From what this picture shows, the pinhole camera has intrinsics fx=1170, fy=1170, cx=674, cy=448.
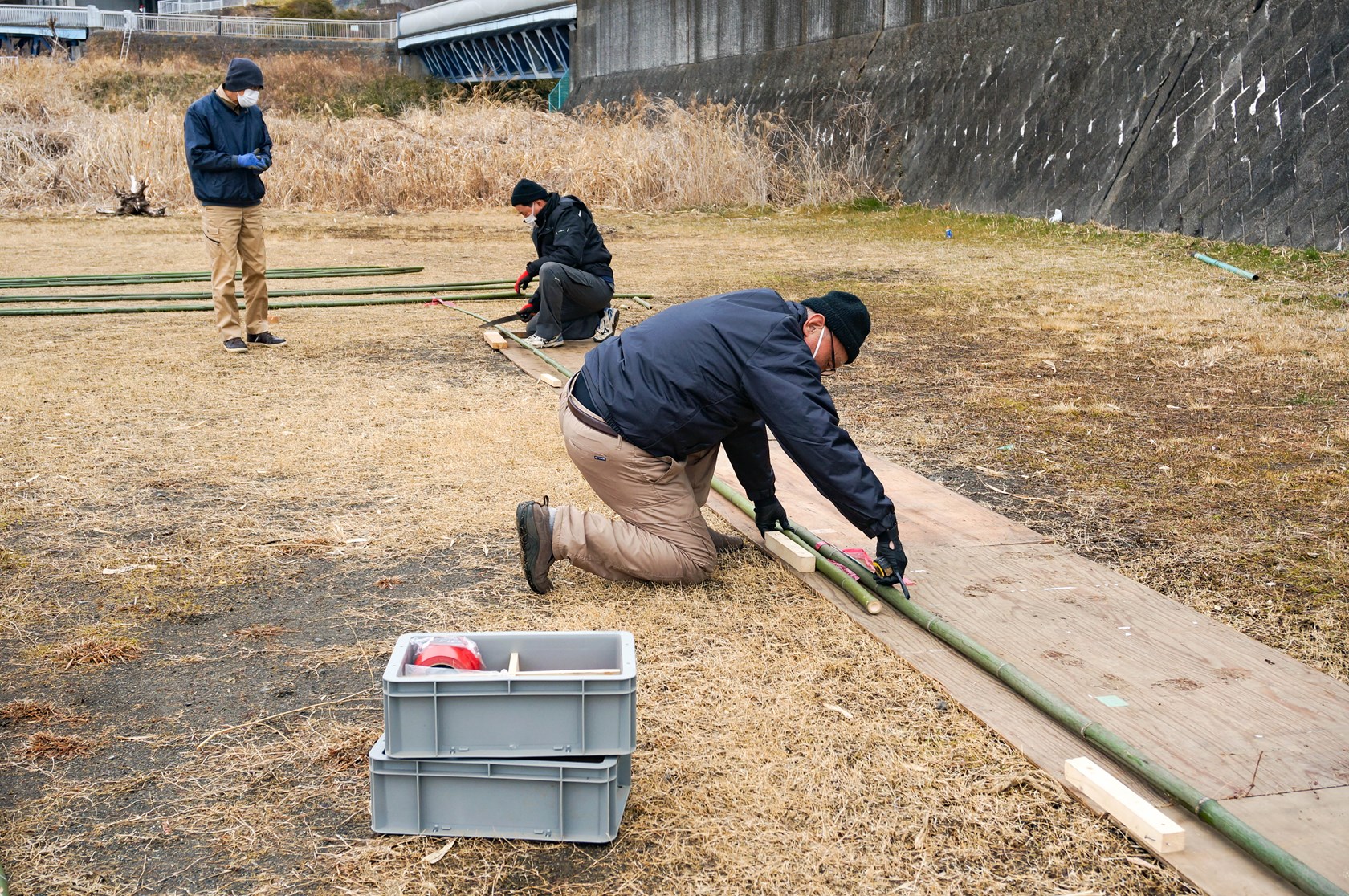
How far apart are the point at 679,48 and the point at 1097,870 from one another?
2550cm

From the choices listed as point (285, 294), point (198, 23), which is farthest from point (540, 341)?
point (198, 23)

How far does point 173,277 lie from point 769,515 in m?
8.49

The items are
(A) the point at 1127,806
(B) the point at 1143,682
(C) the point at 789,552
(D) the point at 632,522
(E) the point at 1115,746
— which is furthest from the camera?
(C) the point at 789,552

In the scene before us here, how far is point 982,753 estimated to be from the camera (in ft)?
9.22

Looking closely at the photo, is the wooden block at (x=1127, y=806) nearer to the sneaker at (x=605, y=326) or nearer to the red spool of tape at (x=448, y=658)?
the red spool of tape at (x=448, y=658)

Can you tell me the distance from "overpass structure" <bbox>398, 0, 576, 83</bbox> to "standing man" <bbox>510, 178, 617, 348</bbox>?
2680 cm

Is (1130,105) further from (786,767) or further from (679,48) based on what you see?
(679,48)

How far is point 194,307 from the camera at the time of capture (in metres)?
9.58

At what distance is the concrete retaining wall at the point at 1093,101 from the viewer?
10891 mm

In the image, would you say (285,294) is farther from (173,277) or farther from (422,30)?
(422,30)

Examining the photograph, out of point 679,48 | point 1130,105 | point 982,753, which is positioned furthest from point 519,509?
point 679,48

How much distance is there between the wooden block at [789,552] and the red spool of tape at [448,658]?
5.26 ft

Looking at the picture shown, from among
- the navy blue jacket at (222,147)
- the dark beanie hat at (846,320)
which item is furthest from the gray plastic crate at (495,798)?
the navy blue jacket at (222,147)

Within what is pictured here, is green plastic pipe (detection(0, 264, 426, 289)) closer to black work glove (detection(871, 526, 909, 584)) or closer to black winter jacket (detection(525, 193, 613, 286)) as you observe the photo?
black winter jacket (detection(525, 193, 613, 286))
